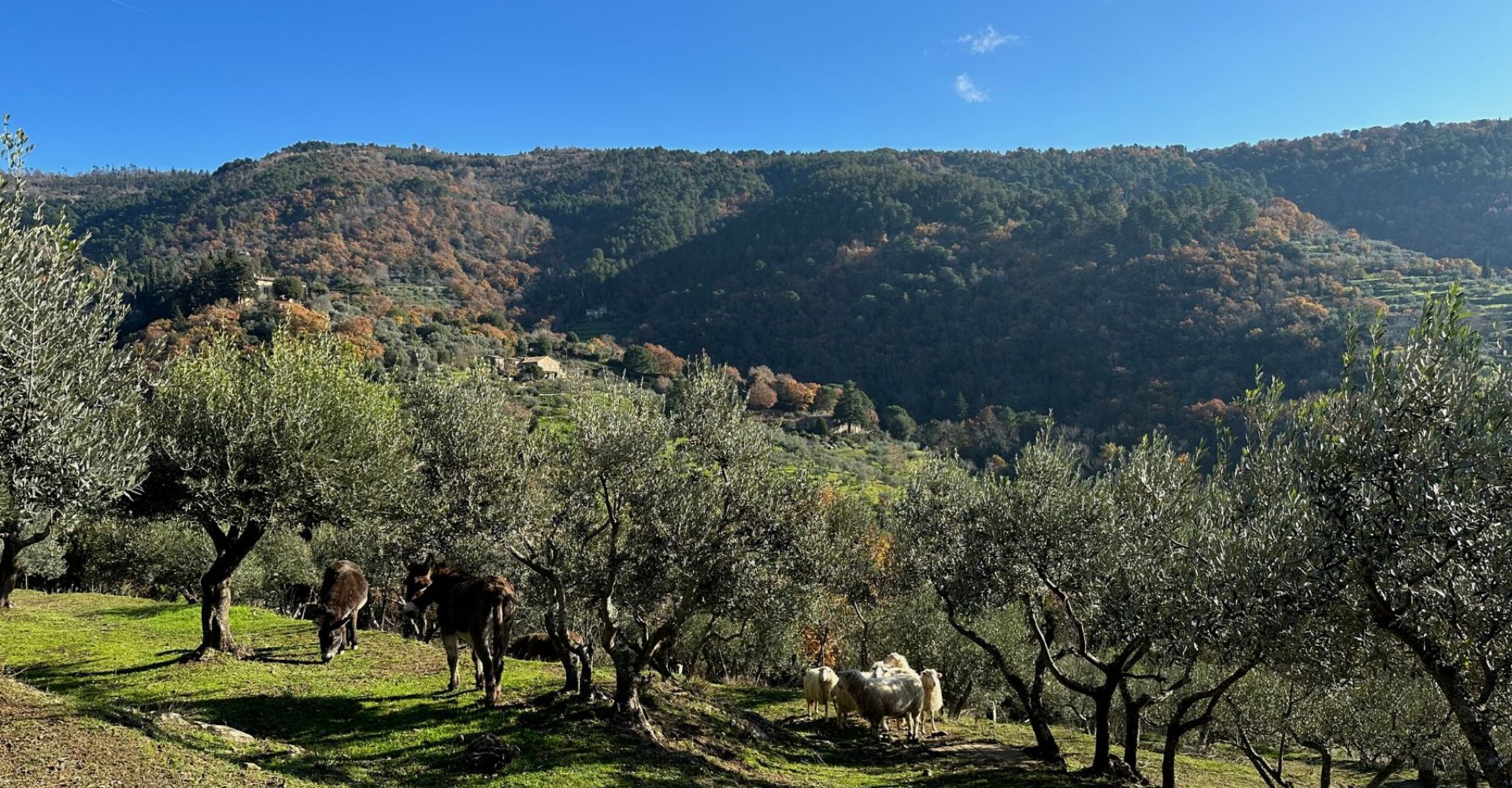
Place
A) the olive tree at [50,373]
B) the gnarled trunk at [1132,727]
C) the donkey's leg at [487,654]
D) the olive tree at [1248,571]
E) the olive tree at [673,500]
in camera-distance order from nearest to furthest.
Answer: the olive tree at [50,373]
the olive tree at [1248,571]
the olive tree at [673,500]
the donkey's leg at [487,654]
the gnarled trunk at [1132,727]

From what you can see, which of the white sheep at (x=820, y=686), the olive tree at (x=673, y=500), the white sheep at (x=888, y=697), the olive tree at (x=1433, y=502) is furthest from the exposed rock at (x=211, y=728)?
the olive tree at (x=1433, y=502)

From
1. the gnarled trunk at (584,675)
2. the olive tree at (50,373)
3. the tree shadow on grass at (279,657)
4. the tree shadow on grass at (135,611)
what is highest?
the olive tree at (50,373)

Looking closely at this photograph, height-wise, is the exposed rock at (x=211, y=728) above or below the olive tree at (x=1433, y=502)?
below

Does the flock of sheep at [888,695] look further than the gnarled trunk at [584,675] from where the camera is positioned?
Yes

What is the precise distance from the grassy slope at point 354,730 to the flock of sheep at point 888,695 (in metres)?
0.88

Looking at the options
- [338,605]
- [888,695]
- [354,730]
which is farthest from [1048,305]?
[354,730]

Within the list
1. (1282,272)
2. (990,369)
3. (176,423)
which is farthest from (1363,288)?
Answer: (176,423)

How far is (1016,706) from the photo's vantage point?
4700 centimetres

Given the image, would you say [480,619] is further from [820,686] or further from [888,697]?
[820,686]

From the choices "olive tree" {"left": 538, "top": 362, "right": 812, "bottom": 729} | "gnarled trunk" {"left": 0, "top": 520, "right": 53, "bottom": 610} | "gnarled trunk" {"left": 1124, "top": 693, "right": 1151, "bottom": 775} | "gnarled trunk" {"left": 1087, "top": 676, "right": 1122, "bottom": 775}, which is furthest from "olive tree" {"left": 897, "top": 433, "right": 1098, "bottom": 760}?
"gnarled trunk" {"left": 0, "top": 520, "right": 53, "bottom": 610}

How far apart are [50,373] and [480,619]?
31.2 feet

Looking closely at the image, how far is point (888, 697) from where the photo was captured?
80.6ft

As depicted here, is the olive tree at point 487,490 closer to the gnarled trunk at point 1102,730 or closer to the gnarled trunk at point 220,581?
the gnarled trunk at point 220,581

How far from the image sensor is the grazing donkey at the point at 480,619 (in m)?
17.9
